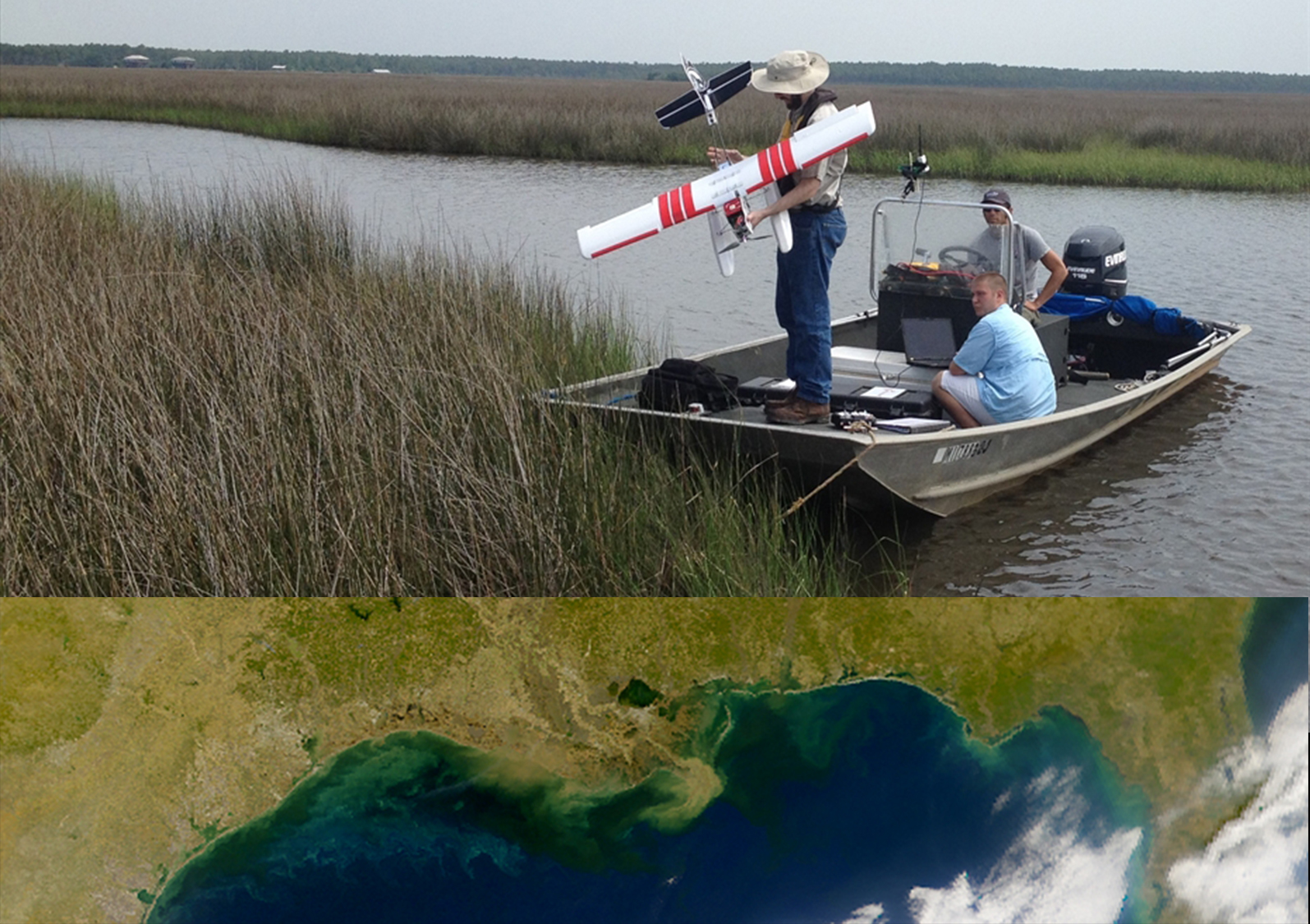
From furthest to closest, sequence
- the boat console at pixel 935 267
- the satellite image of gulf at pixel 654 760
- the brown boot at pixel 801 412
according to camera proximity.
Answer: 1. the boat console at pixel 935 267
2. the brown boot at pixel 801 412
3. the satellite image of gulf at pixel 654 760

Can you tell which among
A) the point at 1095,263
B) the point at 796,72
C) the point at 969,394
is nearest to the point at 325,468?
the point at 796,72

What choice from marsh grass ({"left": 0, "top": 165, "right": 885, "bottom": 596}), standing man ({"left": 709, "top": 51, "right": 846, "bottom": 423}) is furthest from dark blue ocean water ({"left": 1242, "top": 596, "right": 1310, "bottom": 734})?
standing man ({"left": 709, "top": 51, "right": 846, "bottom": 423})

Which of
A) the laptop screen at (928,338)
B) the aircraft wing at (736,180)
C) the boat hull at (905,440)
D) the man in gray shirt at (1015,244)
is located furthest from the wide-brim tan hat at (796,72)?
the laptop screen at (928,338)

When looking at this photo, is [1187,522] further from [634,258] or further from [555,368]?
[634,258]

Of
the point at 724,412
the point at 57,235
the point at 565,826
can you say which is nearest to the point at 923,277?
the point at 724,412

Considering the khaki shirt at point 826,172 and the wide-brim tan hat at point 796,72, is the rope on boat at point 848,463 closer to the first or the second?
the khaki shirt at point 826,172

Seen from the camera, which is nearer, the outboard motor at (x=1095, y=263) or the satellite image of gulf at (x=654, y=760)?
the satellite image of gulf at (x=654, y=760)
